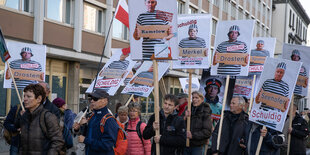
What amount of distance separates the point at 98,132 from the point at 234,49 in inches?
158

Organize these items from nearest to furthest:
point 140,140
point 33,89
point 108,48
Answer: point 33,89 < point 140,140 < point 108,48

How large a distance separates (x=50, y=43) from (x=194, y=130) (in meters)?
11.6

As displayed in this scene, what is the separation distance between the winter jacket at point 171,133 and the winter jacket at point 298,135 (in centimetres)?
311

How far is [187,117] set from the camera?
658cm

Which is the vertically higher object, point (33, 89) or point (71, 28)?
point (71, 28)

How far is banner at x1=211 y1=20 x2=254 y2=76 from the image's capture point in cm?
827

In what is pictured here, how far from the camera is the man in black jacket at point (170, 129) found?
5.94 m

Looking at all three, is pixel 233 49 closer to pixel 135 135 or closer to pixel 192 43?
pixel 192 43

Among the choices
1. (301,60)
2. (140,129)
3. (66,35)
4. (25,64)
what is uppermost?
(66,35)

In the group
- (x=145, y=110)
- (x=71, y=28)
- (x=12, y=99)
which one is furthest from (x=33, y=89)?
(x=145, y=110)

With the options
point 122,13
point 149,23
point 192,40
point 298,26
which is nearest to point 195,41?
point 192,40

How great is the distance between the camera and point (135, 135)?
6.99 meters

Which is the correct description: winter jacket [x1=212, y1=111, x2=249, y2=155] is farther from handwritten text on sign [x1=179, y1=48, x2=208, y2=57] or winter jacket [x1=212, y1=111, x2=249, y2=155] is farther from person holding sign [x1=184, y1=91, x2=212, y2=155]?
handwritten text on sign [x1=179, y1=48, x2=208, y2=57]

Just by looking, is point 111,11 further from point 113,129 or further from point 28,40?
point 113,129
